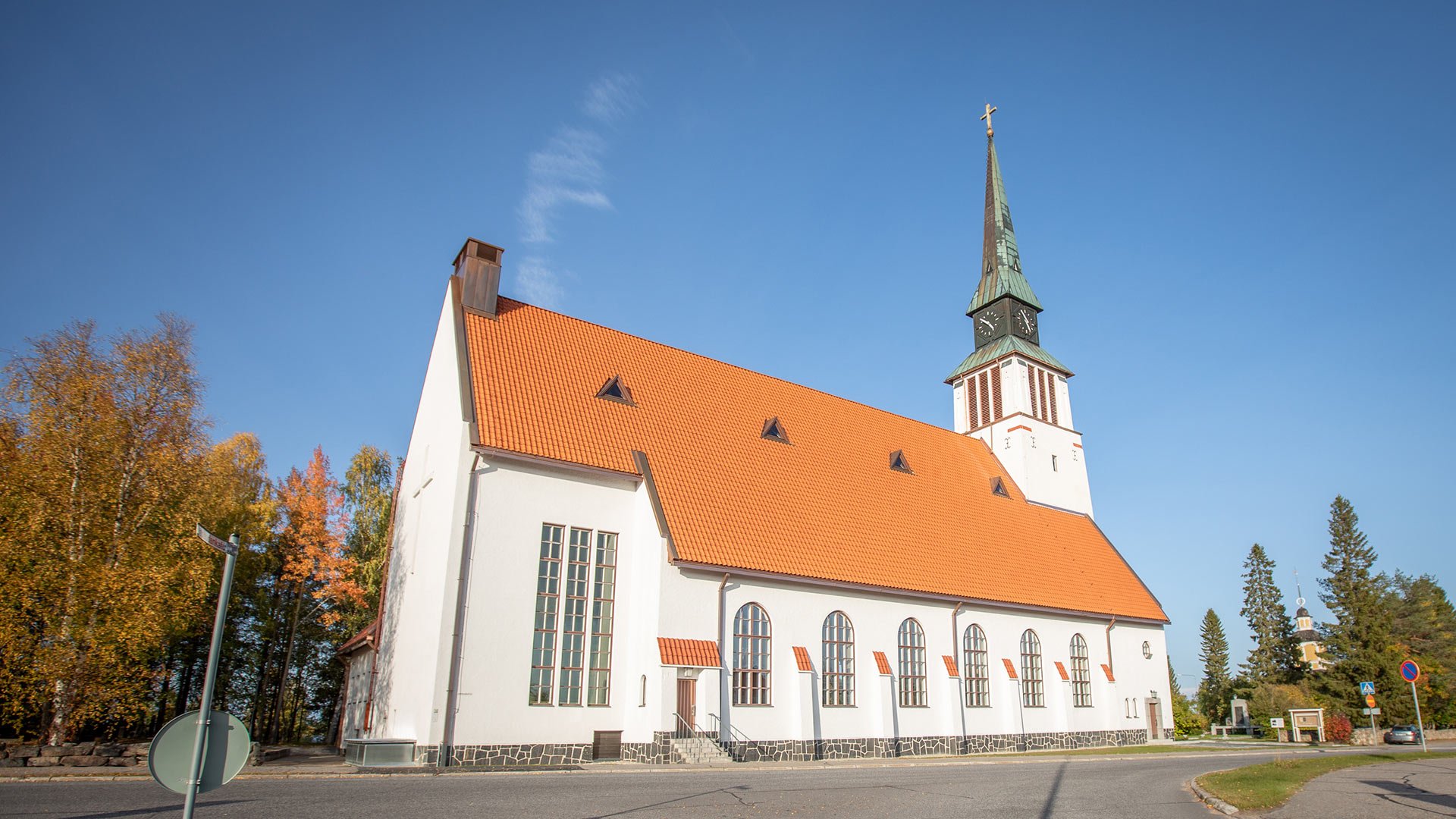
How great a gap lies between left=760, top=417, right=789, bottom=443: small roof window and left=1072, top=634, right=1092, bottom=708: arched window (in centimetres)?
1257

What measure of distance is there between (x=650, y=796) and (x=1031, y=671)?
1896 centimetres

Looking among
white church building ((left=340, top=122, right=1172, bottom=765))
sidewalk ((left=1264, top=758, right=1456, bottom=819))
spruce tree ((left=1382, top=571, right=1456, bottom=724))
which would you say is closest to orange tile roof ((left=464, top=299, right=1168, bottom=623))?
white church building ((left=340, top=122, right=1172, bottom=765))

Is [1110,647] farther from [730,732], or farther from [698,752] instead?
[698,752]

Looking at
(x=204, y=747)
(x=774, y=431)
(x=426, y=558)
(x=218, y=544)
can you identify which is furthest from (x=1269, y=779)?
(x=426, y=558)

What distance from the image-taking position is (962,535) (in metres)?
28.3

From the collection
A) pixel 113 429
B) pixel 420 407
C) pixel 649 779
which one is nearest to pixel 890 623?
pixel 649 779

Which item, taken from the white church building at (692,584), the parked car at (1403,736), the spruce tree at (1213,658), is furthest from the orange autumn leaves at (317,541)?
the spruce tree at (1213,658)

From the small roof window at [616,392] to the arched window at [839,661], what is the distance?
7.91m

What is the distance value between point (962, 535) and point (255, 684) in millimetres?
30649

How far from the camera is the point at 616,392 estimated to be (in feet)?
75.7

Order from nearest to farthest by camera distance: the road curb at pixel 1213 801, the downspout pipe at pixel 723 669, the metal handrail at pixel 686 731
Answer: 1. the road curb at pixel 1213 801
2. the metal handrail at pixel 686 731
3. the downspout pipe at pixel 723 669

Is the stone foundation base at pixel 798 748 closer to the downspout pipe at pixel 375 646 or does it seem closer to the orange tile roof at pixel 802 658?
the orange tile roof at pixel 802 658

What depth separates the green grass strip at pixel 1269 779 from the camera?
12.3 m

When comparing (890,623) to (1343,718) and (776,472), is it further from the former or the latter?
(1343,718)
